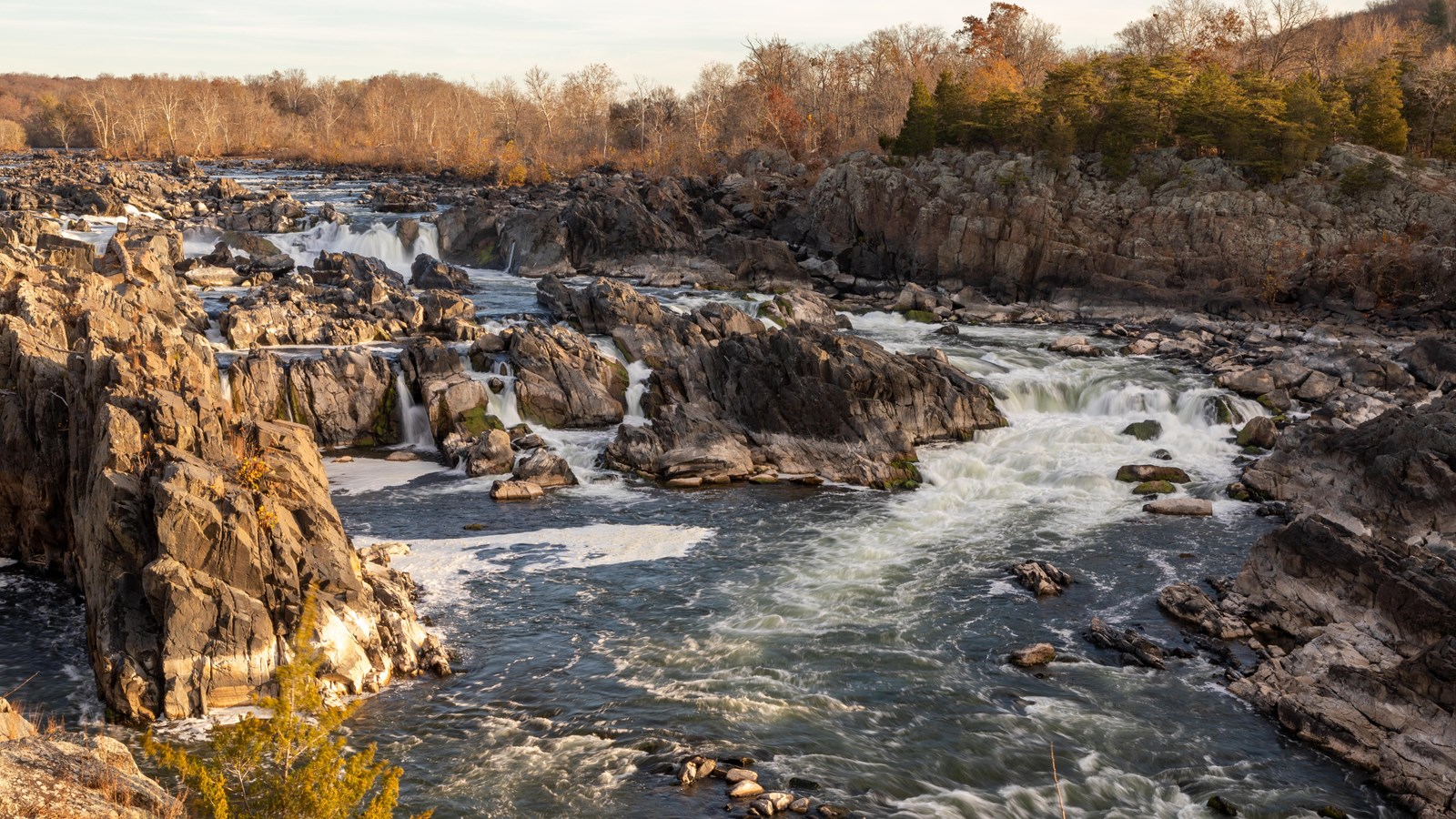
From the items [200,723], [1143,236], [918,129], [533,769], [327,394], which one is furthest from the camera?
[918,129]

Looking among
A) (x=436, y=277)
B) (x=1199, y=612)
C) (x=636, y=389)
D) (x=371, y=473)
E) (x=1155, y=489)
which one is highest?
(x=436, y=277)

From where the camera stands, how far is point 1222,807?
1508 cm

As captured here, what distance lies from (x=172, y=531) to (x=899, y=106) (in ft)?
267

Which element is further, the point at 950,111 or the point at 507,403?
the point at 950,111

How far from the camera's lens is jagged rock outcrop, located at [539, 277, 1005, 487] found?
30.9m

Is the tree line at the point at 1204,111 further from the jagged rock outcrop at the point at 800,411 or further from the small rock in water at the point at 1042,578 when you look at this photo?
the small rock in water at the point at 1042,578

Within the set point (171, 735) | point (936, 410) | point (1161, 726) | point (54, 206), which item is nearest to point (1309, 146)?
point (936, 410)

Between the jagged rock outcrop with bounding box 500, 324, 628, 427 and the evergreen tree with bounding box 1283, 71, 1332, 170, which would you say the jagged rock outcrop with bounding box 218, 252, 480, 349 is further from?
the evergreen tree with bounding box 1283, 71, 1332, 170

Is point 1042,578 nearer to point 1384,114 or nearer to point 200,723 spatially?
point 200,723

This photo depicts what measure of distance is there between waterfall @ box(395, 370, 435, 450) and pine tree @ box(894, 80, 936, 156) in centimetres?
4248

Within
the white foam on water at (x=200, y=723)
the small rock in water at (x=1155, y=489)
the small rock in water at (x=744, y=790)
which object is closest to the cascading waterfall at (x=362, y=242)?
the small rock in water at (x=1155, y=489)

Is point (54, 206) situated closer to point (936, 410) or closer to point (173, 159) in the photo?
point (173, 159)

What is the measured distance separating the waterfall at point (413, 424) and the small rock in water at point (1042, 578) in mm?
18718

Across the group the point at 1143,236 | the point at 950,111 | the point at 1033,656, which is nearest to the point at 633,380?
the point at 1033,656
